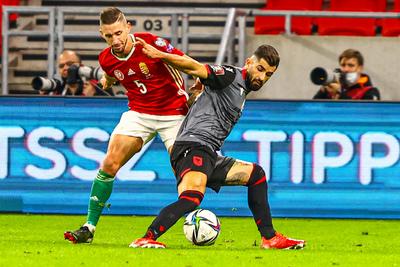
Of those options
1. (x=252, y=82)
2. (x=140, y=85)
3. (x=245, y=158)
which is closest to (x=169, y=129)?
(x=140, y=85)

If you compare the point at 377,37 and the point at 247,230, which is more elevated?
the point at 377,37

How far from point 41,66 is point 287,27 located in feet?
12.4

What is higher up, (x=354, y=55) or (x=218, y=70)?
(x=354, y=55)

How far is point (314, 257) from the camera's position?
920 cm

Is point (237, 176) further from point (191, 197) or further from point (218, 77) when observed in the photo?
point (218, 77)

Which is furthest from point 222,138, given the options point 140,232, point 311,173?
point 311,173

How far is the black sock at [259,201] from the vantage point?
991cm

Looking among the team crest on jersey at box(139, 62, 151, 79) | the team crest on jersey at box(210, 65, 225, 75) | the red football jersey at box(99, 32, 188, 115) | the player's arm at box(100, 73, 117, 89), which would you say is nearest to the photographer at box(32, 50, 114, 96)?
the player's arm at box(100, 73, 117, 89)

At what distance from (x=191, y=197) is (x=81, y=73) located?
498 cm

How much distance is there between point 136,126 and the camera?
10.8 m

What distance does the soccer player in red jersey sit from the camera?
10.4 m

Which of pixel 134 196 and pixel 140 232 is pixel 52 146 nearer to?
pixel 134 196

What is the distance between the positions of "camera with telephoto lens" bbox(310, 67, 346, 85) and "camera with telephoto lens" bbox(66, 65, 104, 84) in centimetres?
230

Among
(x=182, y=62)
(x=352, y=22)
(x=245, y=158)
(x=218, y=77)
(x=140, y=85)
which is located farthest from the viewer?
(x=352, y=22)
